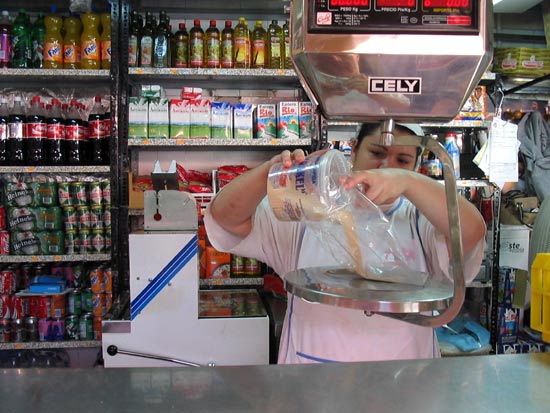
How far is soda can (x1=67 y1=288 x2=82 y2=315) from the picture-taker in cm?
289

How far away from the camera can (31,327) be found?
9.34ft

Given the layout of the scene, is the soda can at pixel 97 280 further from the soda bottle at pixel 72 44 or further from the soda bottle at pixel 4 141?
the soda bottle at pixel 72 44

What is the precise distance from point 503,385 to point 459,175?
2.54 metres

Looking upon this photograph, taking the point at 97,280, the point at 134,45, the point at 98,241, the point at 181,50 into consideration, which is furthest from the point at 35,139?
the point at 181,50

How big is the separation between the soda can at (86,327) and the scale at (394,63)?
2495 mm

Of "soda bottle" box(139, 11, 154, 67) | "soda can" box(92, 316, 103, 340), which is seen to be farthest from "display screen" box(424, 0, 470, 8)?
"soda can" box(92, 316, 103, 340)

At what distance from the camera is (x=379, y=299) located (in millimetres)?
674

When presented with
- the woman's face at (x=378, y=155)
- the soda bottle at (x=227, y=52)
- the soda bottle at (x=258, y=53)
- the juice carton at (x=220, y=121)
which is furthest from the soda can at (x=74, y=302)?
the woman's face at (x=378, y=155)

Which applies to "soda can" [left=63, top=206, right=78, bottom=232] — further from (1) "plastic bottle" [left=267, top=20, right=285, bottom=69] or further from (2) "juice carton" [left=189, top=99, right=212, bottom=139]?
(1) "plastic bottle" [left=267, top=20, right=285, bottom=69]

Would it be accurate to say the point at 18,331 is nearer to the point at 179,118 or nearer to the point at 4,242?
the point at 4,242

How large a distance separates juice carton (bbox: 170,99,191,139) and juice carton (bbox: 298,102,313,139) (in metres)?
0.68

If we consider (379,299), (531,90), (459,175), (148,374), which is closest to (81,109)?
(459,175)

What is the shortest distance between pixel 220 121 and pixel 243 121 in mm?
138

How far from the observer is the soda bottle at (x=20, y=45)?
2857mm
